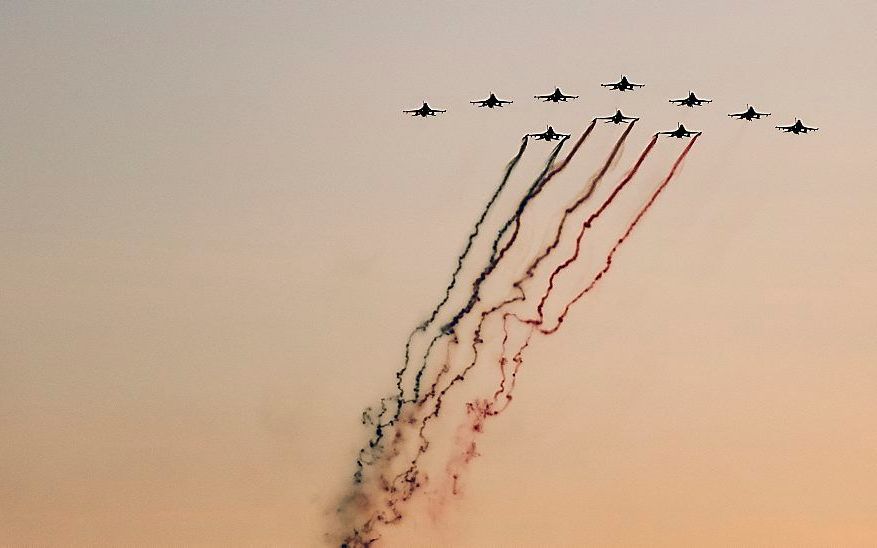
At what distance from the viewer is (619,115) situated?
227 ft

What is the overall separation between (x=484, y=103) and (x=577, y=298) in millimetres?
16228

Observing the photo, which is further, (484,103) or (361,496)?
(484,103)

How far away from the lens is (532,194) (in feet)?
233

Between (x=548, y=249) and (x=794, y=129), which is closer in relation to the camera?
(x=548, y=249)

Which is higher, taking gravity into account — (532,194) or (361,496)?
(532,194)

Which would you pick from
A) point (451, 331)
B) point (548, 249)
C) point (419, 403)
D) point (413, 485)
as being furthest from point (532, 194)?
point (413, 485)

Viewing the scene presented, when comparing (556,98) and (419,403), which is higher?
(556,98)

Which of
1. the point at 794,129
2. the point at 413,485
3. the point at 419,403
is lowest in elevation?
the point at 413,485

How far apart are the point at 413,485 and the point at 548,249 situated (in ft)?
62.4

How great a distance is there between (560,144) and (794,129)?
19837mm

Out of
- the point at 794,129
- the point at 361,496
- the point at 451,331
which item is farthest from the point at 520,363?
the point at 794,129

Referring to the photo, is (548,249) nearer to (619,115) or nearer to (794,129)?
(619,115)

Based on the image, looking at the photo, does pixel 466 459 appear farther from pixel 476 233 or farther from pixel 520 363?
pixel 476 233

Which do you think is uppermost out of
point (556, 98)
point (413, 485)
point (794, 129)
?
point (556, 98)
